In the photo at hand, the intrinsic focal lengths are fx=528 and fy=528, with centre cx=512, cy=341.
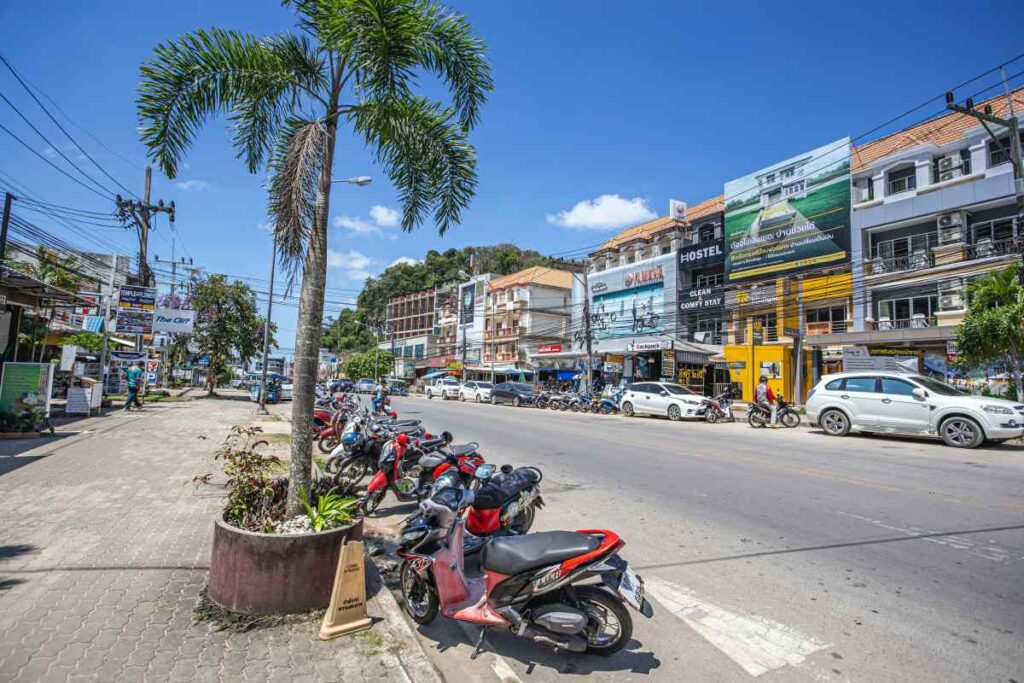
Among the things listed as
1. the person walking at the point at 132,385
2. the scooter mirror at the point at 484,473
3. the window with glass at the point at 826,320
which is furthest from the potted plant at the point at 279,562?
the window with glass at the point at 826,320

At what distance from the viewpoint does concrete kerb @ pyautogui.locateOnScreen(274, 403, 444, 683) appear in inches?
116

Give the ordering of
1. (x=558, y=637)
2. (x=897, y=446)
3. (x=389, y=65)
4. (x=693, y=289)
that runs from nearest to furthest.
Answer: (x=558, y=637), (x=389, y=65), (x=897, y=446), (x=693, y=289)

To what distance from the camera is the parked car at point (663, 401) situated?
21.0 metres

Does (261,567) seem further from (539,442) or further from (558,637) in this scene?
(539,442)

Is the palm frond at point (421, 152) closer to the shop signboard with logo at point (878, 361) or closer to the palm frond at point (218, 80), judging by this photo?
the palm frond at point (218, 80)

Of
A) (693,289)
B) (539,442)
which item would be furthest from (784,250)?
(539,442)

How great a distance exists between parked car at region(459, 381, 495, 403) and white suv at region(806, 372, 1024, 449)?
76.9ft

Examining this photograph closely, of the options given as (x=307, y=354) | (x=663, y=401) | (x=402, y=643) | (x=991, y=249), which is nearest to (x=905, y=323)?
(x=991, y=249)

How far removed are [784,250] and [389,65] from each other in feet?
104

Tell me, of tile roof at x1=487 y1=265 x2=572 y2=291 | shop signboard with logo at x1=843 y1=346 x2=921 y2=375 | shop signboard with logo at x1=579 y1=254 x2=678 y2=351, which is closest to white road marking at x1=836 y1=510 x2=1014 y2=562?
shop signboard with logo at x1=843 y1=346 x2=921 y2=375

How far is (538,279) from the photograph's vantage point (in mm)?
58406

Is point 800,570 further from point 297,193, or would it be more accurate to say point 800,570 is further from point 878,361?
point 878,361

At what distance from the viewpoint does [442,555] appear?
11.7 ft

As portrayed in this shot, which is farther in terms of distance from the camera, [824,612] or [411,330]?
[411,330]
